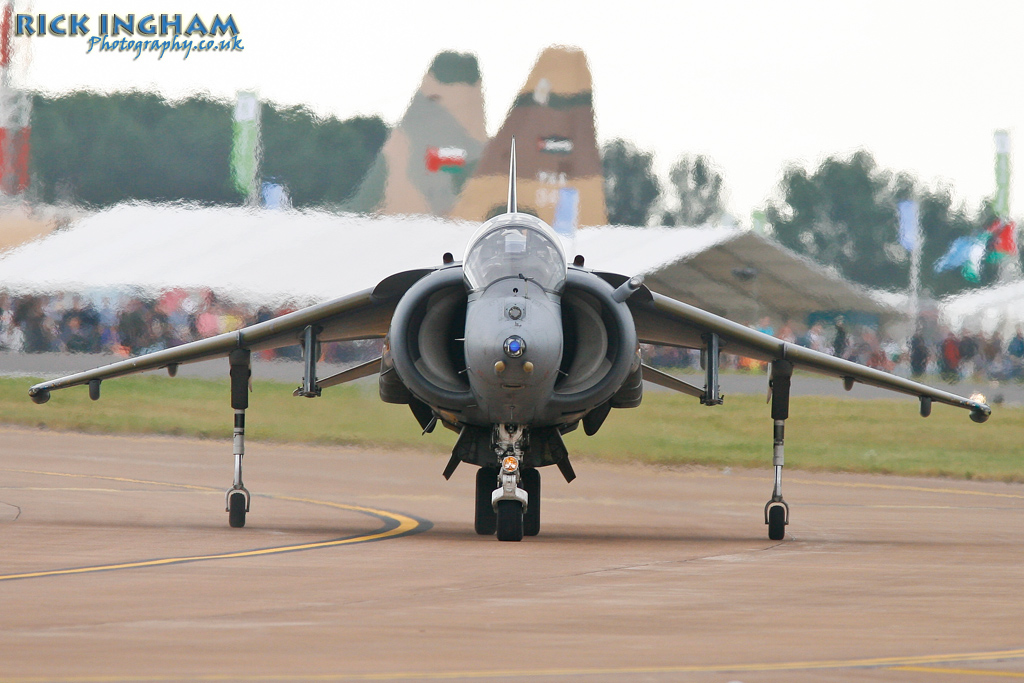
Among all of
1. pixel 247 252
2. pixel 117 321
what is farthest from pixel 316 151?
pixel 117 321

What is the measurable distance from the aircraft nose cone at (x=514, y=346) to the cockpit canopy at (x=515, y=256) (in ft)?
3.14

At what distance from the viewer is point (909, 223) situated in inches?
1805

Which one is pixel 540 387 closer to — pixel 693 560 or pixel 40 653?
pixel 693 560

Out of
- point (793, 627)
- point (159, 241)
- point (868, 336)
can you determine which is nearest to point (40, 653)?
point (793, 627)

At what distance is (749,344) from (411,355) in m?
4.05

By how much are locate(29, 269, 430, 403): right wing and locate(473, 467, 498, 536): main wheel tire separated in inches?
83.3

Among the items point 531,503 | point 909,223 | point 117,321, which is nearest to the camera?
point 531,503

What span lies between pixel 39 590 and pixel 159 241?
86.5 ft

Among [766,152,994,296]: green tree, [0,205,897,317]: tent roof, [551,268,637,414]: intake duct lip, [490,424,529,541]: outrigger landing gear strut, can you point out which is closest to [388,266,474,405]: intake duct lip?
[490,424,529,541]: outrigger landing gear strut

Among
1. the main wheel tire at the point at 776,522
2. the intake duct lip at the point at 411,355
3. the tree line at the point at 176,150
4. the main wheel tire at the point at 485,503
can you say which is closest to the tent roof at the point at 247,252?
the tree line at the point at 176,150

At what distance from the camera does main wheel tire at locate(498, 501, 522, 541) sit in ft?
47.9

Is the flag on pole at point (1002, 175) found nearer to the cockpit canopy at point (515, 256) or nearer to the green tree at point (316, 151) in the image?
the green tree at point (316, 151)

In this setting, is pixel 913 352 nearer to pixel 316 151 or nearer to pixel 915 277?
pixel 915 277

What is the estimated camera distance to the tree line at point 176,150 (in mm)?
35281
